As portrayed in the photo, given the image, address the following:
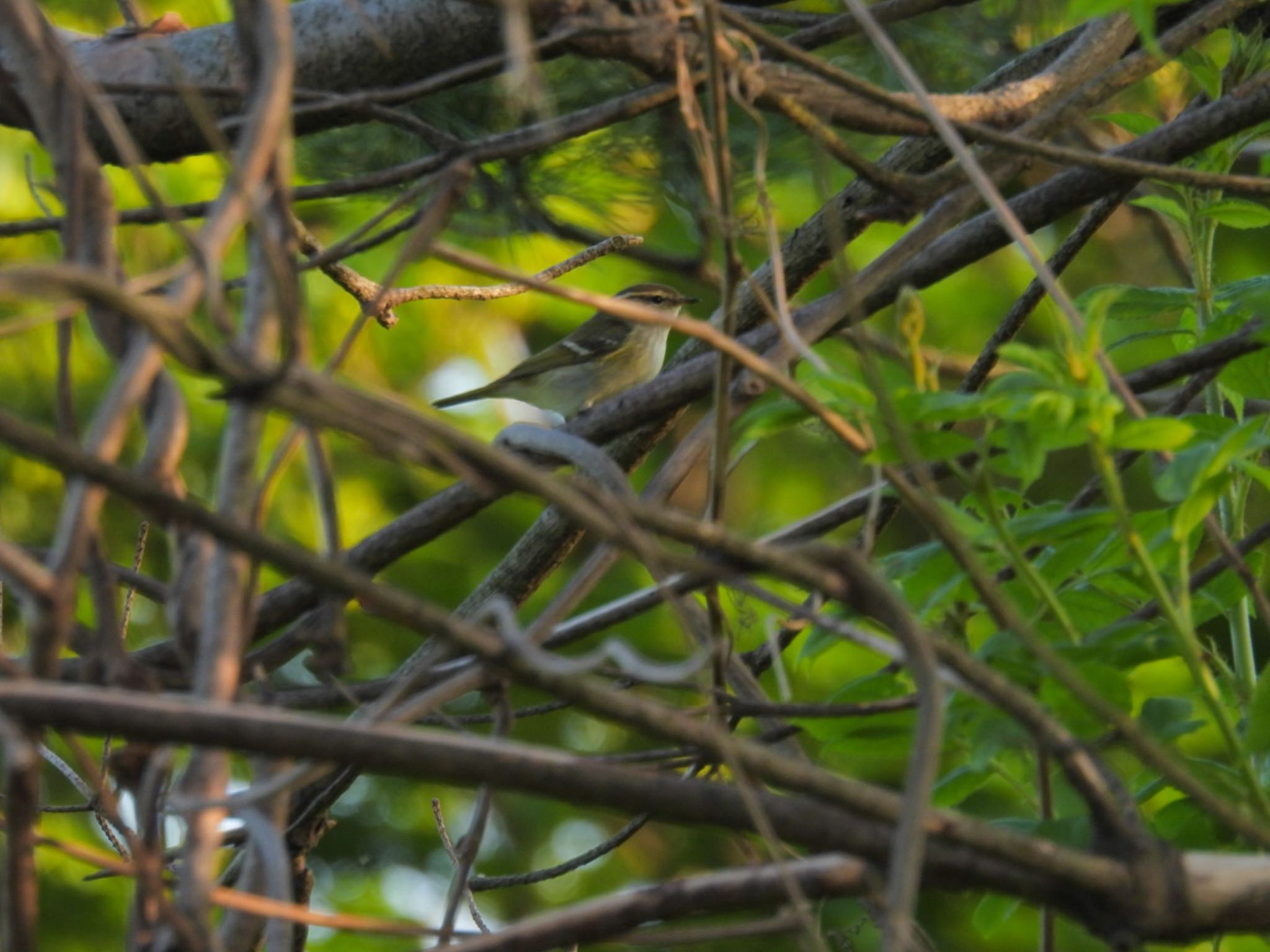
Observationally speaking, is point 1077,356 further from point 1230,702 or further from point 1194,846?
point 1230,702

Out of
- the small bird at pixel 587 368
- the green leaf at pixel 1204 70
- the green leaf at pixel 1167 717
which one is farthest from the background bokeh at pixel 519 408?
the green leaf at pixel 1167 717

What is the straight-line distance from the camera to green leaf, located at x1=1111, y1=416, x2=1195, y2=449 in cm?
128

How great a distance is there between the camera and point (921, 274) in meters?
2.12

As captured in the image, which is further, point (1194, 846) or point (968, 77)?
point (968, 77)

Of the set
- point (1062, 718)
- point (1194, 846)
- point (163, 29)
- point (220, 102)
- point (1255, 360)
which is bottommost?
point (1194, 846)

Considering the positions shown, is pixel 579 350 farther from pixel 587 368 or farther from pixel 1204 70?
pixel 1204 70

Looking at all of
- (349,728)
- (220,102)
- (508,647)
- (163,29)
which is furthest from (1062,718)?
(163,29)

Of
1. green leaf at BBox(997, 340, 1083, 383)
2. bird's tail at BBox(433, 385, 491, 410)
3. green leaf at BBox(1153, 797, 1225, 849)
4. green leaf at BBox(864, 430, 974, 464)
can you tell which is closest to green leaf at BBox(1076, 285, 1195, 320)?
green leaf at BBox(997, 340, 1083, 383)

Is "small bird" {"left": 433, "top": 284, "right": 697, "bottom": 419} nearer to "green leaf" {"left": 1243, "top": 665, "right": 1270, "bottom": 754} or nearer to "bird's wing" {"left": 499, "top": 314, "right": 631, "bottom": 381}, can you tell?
"bird's wing" {"left": 499, "top": 314, "right": 631, "bottom": 381}

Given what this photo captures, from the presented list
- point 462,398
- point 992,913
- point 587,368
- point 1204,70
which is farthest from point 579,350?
point 992,913

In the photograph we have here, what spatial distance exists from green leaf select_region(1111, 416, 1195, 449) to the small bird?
16.7 feet

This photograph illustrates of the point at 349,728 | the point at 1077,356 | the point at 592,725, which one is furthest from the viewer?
the point at 592,725

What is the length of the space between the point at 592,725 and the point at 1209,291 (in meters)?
4.91

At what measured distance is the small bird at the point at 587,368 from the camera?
6.48 m
